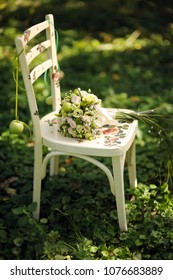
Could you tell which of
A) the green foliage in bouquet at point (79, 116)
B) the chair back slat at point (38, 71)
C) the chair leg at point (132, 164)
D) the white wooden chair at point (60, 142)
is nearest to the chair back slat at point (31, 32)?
the white wooden chair at point (60, 142)

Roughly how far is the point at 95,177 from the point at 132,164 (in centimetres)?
31

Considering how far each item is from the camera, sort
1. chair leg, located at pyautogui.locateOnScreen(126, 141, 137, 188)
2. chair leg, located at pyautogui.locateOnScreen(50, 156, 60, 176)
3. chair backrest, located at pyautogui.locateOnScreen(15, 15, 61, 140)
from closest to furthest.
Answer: chair backrest, located at pyautogui.locateOnScreen(15, 15, 61, 140) < chair leg, located at pyautogui.locateOnScreen(126, 141, 137, 188) < chair leg, located at pyautogui.locateOnScreen(50, 156, 60, 176)

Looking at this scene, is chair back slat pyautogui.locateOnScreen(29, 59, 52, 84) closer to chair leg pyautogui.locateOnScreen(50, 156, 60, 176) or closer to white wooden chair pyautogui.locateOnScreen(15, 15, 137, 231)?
white wooden chair pyautogui.locateOnScreen(15, 15, 137, 231)

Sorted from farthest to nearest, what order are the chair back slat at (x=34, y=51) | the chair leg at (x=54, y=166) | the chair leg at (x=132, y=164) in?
the chair leg at (x=54, y=166) → the chair leg at (x=132, y=164) → the chair back slat at (x=34, y=51)

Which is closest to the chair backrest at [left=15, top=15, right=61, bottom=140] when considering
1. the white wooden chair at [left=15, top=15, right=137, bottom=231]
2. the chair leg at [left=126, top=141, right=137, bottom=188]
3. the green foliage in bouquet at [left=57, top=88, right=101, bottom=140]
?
the white wooden chair at [left=15, top=15, right=137, bottom=231]

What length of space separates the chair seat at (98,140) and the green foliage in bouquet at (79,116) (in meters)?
0.03

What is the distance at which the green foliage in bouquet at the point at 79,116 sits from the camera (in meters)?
2.33

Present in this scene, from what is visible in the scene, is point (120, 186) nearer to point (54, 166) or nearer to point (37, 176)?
point (37, 176)

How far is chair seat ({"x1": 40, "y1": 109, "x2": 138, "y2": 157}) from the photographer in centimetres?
225

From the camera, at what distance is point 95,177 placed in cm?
300

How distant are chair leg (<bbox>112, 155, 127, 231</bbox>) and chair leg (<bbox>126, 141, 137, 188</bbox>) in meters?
0.42

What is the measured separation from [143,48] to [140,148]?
2.11 metres

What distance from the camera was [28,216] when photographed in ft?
8.13

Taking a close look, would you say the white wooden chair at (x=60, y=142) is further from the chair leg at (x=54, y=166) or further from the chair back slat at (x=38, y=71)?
the chair leg at (x=54, y=166)
